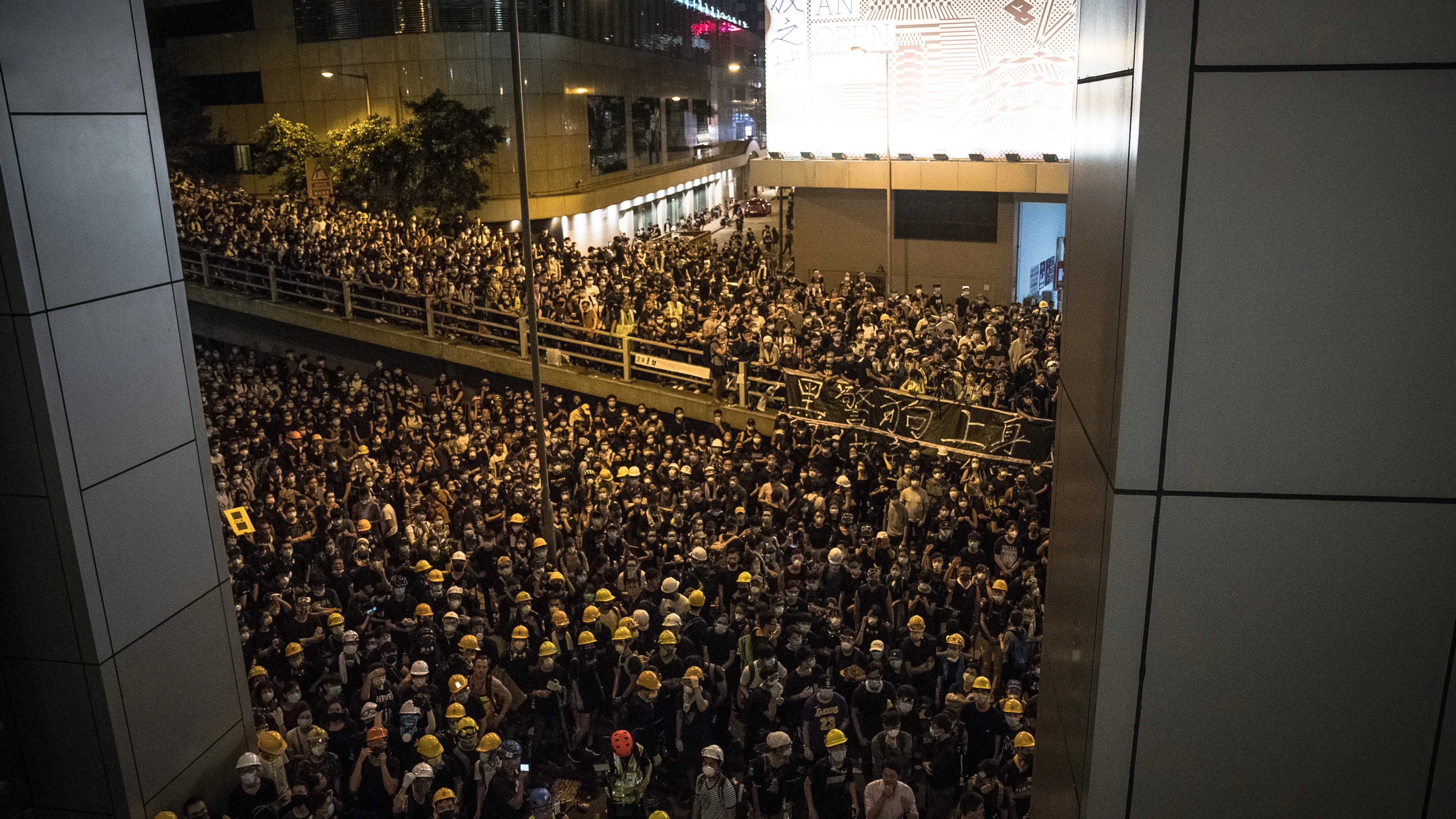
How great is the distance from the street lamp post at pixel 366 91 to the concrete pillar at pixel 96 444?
28326 millimetres

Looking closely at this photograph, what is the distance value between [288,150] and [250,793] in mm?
31737

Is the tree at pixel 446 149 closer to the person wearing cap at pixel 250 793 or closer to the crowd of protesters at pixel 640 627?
the crowd of protesters at pixel 640 627

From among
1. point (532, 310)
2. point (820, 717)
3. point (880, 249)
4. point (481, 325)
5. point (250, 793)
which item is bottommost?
point (250, 793)

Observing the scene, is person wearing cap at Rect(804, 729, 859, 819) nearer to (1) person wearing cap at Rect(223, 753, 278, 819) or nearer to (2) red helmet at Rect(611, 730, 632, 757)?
(2) red helmet at Rect(611, 730, 632, 757)

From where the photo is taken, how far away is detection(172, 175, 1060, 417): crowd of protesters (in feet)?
59.8

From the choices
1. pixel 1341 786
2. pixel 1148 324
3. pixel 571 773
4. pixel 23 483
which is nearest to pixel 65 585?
pixel 23 483

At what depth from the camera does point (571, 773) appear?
1063 centimetres

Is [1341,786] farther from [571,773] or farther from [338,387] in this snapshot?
[338,387]

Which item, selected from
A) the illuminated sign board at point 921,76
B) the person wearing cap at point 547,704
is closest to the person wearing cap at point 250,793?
the person wearing cap at point 547,704

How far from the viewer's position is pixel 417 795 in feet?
28.1

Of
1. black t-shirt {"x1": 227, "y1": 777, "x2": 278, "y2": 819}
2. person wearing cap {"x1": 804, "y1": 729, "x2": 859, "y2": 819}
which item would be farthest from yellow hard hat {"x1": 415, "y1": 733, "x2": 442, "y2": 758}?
person wearing cap {"x1": 804, "y1": 729, "x2": 859, "y2": 819}

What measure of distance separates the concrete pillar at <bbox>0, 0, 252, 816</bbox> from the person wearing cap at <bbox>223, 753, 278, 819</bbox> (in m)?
0.56

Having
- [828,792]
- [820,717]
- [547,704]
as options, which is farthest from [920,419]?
[828,792]

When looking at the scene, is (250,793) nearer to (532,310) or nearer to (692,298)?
(532,310)
